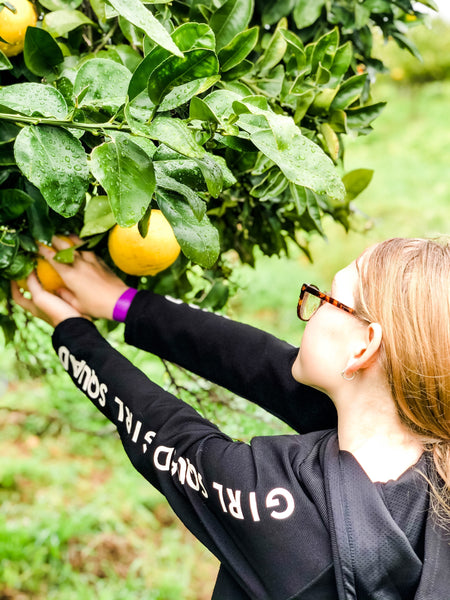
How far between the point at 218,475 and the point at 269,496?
66mm

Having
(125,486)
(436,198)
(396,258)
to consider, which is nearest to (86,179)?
(396,258)

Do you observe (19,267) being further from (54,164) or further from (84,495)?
(84,495)

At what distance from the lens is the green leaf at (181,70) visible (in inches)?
20.9

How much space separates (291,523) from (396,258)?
1.13 ft

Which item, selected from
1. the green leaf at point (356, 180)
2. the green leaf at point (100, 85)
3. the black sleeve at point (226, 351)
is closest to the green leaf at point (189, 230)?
the green leaf at point (100, 85)

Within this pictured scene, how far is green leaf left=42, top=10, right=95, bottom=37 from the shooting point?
74 cm

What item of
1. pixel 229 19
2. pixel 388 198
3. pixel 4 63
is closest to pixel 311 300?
pixel 229 19

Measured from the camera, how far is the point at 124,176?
0.56 m

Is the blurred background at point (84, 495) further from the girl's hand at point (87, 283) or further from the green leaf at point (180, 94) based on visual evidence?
the green leaf at point (180, 94)

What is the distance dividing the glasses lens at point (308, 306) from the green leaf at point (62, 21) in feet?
1.50

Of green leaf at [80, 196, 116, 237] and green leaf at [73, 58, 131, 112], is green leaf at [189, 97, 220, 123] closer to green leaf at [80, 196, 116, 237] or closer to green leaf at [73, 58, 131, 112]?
green leaf at [73, 58, 131, 112]

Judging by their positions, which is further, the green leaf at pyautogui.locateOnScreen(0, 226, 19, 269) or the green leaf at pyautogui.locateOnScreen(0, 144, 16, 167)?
the green leaf at pyautogui.locateOnScreen(0, 226, 19, 269)

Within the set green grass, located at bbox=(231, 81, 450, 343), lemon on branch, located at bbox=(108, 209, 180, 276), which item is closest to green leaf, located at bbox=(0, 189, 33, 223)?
lemon on branch, located at bbox=(108, 209, 180, 276)

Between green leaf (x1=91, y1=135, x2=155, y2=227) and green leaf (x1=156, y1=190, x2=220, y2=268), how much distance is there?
0.08m
